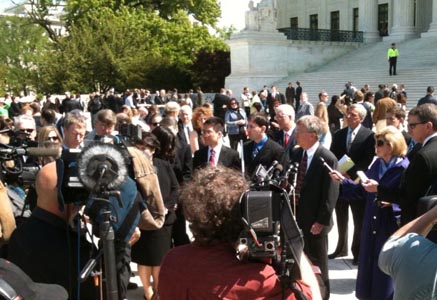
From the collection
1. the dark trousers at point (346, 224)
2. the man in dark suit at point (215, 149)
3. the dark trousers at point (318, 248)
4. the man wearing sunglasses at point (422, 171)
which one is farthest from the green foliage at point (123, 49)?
the man wearing sunglasses at point (422, 171)

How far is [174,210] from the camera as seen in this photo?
5777 mm

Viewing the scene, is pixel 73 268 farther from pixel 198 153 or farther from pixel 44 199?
pixel 198 153

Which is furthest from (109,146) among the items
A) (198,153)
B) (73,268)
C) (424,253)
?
(198,153)

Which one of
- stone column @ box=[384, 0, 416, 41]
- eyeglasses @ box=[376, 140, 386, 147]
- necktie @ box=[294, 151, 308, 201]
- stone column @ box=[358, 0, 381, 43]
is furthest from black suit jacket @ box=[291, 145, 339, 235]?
stone column @ box=[358, 0, 381, 43]

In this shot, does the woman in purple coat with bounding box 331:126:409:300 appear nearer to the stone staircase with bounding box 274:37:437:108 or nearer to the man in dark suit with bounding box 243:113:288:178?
the man in dark suit with bounding box 243:113:288:178

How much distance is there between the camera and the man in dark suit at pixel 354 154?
702cm

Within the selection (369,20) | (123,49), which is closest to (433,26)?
(369,20)

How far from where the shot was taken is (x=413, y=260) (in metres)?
2.17

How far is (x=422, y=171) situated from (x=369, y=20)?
43.5m

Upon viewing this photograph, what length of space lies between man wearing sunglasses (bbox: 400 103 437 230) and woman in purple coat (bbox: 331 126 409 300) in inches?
8.4

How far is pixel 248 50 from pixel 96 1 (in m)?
18.6

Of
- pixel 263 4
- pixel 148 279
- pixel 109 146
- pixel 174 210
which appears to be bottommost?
pixel 148 279

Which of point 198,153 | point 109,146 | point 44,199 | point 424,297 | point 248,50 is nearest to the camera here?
A: point 424,297

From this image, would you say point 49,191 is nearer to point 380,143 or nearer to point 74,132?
point 74,132
